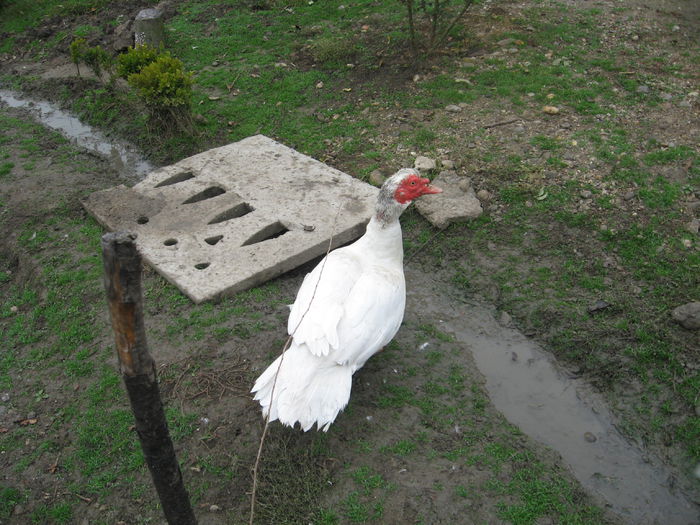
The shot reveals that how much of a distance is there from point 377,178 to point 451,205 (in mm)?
903

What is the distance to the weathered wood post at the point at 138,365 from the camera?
1903 mm

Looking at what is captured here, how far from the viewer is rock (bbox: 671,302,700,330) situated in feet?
13.6

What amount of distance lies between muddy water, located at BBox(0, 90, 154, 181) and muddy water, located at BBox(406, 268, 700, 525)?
3.96 meters

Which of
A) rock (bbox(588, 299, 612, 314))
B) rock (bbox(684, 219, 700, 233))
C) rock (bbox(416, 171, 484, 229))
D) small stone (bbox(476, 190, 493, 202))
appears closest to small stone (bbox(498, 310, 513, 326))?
rock (bbox(588, 299, 612, 314))

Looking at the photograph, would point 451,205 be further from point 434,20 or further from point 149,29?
point 149,29

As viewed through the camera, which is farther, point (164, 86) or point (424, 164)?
point (164, 86)

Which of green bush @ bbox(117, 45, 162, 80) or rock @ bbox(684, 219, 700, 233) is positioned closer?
rock @ bbox(684, 219, 700, 233)

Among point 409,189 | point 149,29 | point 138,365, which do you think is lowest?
point 149,29

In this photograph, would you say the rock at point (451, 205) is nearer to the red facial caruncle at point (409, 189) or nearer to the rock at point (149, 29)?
the red facial caruncle at point (409, 189)

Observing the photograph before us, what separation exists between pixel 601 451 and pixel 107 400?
3.26 metres

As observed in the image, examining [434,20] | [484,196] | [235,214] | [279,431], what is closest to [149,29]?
[434,20]

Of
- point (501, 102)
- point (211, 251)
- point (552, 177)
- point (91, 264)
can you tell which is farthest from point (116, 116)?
point (552, 177)

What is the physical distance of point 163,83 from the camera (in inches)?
254

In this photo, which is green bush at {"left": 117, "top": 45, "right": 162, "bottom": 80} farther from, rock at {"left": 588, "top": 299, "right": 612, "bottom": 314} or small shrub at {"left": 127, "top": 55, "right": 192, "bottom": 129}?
rock at {"left": 588, "top": 299, "right": 612, "bottom": 314}
